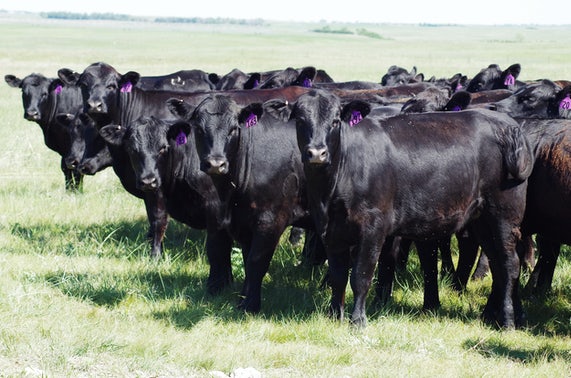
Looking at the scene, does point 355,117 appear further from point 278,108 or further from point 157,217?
point 157,217

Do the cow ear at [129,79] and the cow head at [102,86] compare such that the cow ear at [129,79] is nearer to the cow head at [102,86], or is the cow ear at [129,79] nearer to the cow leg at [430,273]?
the cow head at [102,86]

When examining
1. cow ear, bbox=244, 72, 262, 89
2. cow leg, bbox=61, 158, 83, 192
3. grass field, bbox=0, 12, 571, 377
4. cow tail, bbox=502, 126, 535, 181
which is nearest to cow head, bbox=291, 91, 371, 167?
cow tail, bbox=502, 126, 535, 181

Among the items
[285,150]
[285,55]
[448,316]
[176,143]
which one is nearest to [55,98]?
[176,143]

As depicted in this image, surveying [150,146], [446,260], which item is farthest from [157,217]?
[446,260]

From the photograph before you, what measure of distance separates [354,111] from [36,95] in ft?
25.9

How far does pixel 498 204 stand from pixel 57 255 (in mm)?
4530

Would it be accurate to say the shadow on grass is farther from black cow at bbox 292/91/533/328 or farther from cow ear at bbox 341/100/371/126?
cow ear at bbox 341/100/371/126

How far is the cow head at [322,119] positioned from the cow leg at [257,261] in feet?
2.98

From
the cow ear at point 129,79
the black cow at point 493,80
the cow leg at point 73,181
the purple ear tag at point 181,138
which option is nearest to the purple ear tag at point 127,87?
the cow ear at point 129,79

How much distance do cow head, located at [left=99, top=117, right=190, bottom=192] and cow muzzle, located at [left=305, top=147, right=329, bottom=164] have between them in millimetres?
1921

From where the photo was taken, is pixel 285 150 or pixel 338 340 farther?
pixel 285 150

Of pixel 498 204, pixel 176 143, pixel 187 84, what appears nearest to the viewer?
pixel 498 204

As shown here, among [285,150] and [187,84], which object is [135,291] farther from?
[187,84]

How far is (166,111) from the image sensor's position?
10070 millimetres
